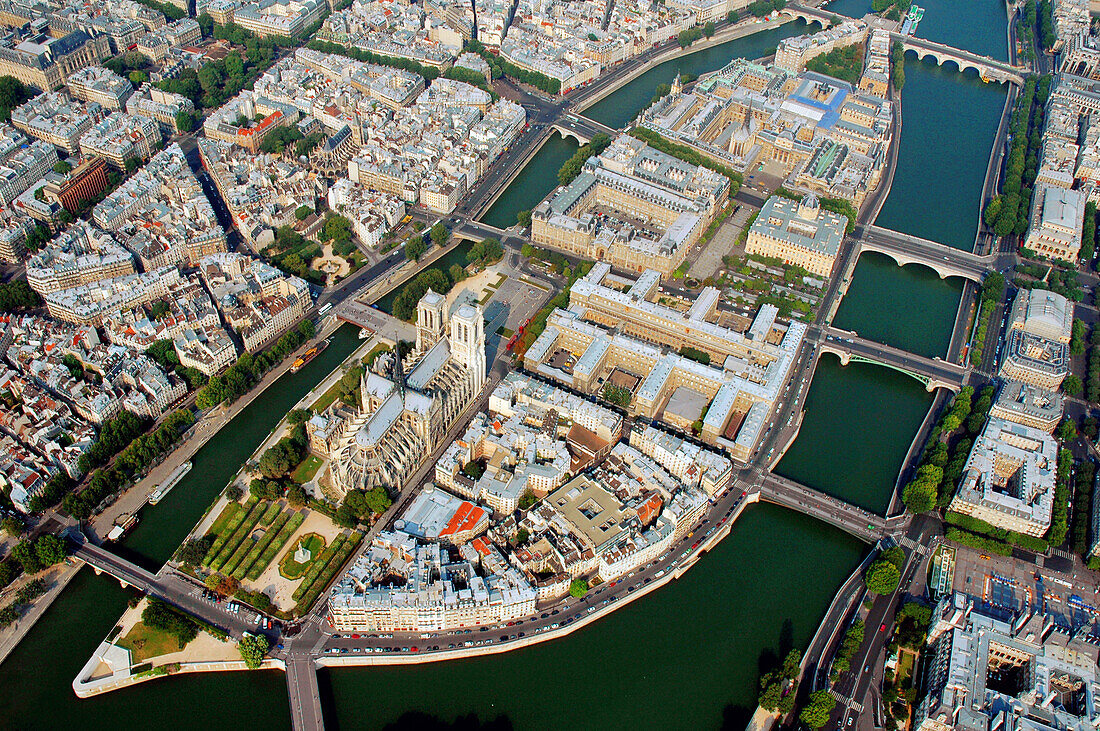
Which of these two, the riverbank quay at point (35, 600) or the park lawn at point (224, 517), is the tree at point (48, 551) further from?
the park lawn at point (224, 517)

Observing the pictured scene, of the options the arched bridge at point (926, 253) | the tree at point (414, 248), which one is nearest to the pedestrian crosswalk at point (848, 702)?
the arched bridge at point (926, 253)

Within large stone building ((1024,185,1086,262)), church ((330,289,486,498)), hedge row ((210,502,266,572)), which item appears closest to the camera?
hedge row ((210,502,266,572))

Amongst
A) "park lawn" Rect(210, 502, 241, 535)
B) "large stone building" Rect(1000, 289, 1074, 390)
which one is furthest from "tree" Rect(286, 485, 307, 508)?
"large stone building" Rect(1000, 289, 1074, 390)

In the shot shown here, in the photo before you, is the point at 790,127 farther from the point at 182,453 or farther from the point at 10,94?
the point at 10,94

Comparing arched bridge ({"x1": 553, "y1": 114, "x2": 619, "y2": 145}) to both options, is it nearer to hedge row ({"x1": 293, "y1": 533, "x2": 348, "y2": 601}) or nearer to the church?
the church

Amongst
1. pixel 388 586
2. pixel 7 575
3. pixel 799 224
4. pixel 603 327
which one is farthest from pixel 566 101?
pixel 7 575
